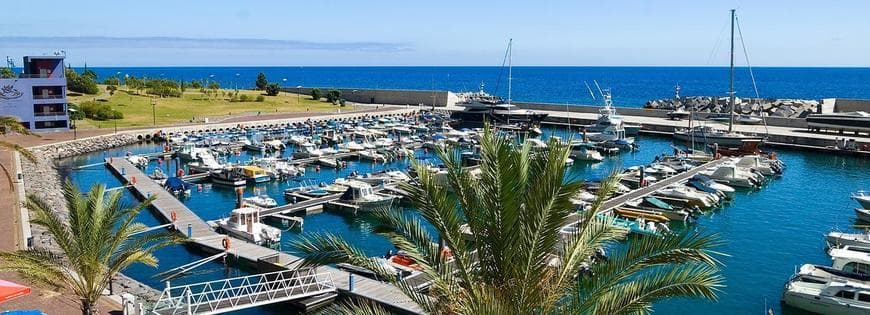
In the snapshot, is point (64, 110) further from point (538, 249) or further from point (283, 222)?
point (538, 249)

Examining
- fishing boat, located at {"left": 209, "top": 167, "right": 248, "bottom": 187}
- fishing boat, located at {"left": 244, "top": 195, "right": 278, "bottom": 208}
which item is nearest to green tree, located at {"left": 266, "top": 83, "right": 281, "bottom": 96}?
fishing boat, located at {"left": 209, "top": 167, "right": 248, "bottom": 187}

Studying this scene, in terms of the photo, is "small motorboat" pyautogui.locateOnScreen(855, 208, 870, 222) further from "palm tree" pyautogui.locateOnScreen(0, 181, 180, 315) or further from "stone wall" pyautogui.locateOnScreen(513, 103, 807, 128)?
"stone wall" pyautogui.locateOnScreen(513, 103, 807, 128)

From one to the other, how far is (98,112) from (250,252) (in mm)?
61169

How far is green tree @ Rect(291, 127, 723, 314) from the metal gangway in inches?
451

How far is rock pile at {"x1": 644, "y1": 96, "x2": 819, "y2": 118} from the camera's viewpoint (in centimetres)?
8788

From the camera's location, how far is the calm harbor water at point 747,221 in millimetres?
27562

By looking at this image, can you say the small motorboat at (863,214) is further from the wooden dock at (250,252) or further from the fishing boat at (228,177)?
the fishing boat at (228,177)

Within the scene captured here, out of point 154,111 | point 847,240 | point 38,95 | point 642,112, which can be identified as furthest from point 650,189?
point 154,111

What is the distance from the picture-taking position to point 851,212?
41.1m

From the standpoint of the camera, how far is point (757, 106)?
3570 inches

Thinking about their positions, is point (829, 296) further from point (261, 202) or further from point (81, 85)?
point (81, 85)

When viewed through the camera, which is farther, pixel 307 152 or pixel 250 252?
pixel 307 152

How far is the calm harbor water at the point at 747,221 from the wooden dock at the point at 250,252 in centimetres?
81

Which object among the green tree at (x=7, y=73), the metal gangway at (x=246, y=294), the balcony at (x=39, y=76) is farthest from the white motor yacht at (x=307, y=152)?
the green tree at (x=7, y=73)
